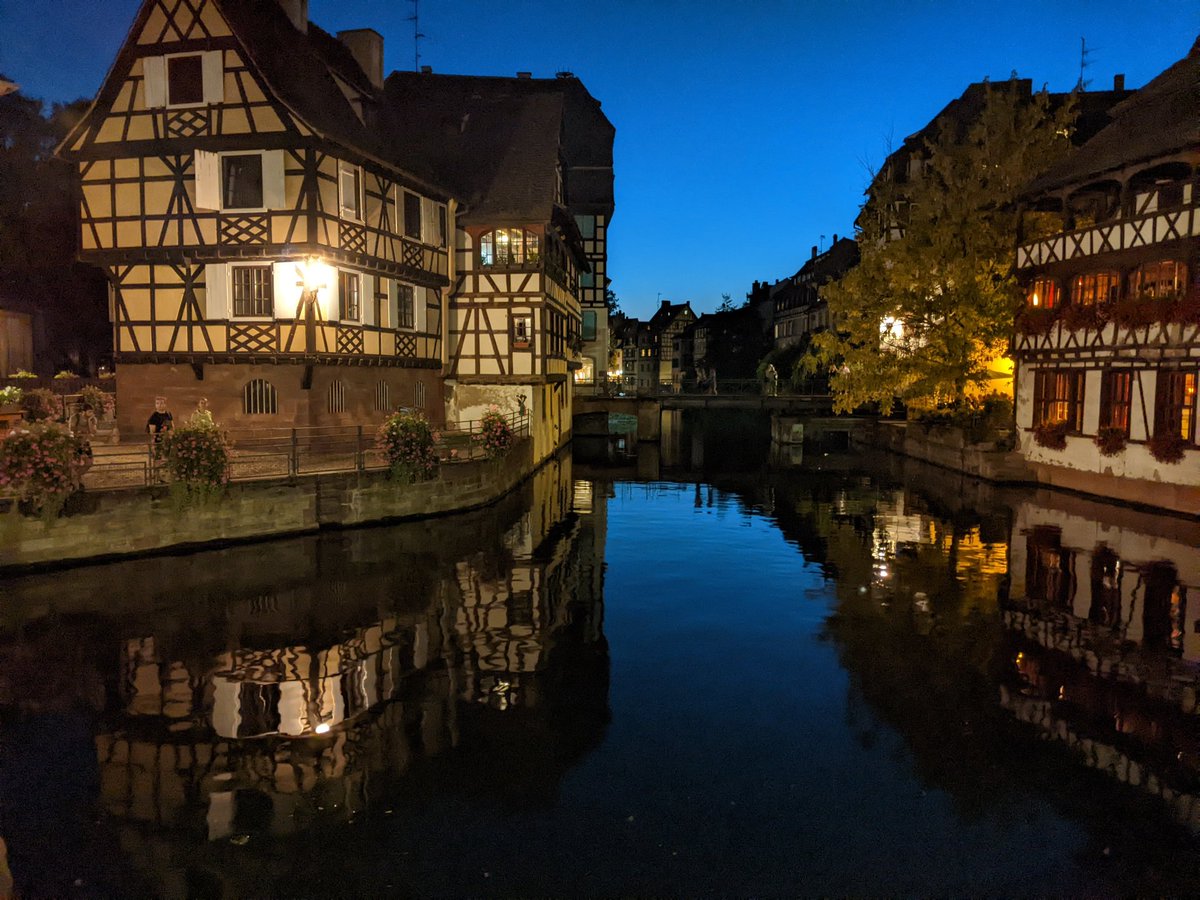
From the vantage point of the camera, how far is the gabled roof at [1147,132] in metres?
21.3

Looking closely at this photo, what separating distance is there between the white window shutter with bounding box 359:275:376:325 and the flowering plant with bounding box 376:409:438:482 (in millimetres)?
5464

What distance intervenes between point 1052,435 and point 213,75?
28066 mm

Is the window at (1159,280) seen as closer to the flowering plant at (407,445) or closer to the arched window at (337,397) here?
the flowering plant at (407,445)

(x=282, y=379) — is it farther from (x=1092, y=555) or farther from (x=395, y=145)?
(x=1092, y=555)

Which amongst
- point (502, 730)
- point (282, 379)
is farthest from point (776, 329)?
point (502, 730)

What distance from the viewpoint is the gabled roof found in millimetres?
21312

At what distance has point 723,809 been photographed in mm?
7066

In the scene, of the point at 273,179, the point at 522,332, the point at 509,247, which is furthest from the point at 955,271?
the point at 273,179

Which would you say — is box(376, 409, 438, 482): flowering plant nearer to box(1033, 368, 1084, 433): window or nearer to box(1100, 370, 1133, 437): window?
box(1100, 370, 1133, 437): window

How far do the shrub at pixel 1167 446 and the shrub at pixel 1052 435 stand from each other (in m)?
4.08

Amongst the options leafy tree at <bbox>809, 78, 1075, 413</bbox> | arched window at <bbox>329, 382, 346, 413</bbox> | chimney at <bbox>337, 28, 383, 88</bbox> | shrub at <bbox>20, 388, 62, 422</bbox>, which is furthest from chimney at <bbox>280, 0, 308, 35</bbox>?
leafy tree at <bbox>809, 78, 1075, 413</bbox>

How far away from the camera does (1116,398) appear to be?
23.6 meters

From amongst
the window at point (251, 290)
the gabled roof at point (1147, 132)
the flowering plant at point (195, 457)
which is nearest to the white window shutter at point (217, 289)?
the window at point (251, 290)

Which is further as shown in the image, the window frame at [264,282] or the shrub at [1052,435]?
the shrub at [1052,435]
